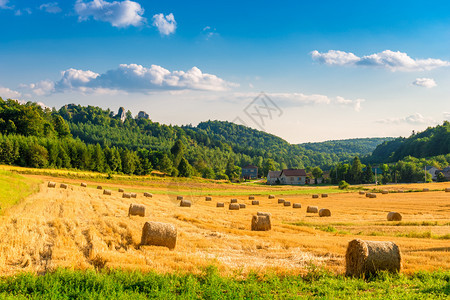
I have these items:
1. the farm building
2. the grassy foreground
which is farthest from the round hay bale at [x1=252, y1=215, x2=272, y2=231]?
the farm building

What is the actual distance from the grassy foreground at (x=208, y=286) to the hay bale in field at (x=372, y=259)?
0.41m

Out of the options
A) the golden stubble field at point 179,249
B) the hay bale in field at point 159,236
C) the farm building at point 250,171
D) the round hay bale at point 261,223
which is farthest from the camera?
the farm building at point 250,171

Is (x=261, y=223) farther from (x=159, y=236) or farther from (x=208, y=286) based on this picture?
(x=208, y=286)

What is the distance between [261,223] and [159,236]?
6.98 m

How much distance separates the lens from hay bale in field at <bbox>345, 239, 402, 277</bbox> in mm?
9508

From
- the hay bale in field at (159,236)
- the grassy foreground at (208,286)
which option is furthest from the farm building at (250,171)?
the grassy foreground at (208,286)

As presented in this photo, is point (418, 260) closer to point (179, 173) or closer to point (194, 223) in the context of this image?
point (194, 223)

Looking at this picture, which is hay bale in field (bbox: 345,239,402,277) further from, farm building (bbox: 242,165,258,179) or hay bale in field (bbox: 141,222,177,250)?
farm building (bbox: 242,165,258,179)

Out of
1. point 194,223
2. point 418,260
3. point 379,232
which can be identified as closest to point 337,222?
point 379,232

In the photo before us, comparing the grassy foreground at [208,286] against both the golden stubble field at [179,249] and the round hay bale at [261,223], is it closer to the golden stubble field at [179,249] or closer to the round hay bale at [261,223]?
the golden stubble field at [179,249]

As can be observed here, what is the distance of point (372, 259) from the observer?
9570 millimetres

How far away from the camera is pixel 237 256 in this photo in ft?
38.5

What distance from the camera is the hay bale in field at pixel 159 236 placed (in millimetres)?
12430

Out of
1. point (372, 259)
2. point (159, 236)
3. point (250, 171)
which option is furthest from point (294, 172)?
point (372, 259)
